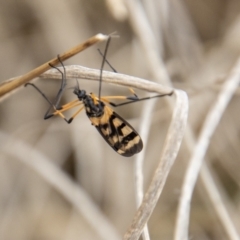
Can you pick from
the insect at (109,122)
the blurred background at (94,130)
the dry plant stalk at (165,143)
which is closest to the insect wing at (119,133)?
the insect at (109,122)

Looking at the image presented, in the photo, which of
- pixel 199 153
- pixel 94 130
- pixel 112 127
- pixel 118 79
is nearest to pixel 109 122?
pixel 112 127

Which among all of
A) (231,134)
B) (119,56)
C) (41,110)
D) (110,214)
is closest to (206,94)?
(231,134)

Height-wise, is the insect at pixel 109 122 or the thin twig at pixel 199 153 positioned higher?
the insect at pixel 109 122

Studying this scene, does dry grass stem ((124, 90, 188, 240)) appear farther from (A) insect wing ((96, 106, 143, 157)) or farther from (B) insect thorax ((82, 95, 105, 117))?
(B) insect thorax ((82, 95, 105, 117))

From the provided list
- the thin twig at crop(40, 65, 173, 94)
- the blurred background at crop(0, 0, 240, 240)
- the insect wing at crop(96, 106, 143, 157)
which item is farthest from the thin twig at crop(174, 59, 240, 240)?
the blurred background at crop(0, 0, 240, 240)

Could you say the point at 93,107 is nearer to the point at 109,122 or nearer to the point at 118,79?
the point at 109,122

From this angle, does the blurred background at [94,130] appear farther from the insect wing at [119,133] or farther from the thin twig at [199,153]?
the insect wing at [119,133]
